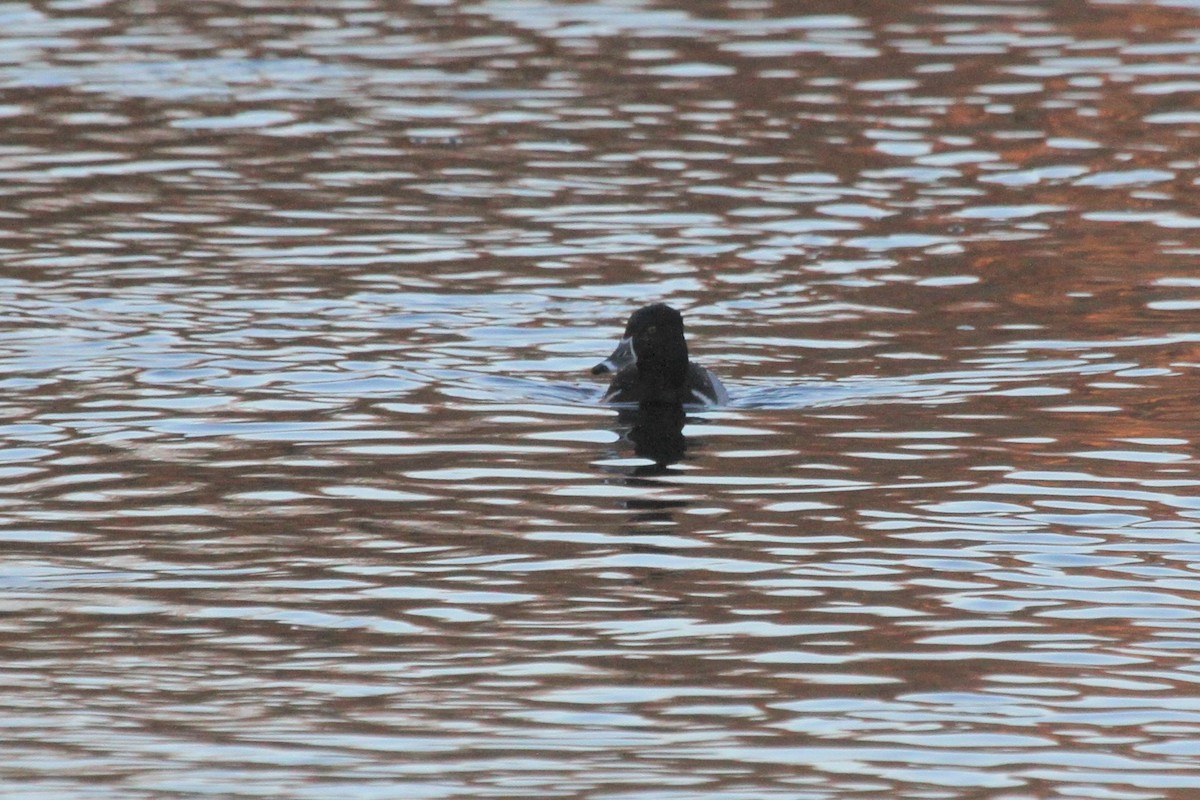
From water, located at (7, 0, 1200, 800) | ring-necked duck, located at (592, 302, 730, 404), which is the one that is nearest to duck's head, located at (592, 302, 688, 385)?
ring-necked duck, located at (592, 302, 730, 404)

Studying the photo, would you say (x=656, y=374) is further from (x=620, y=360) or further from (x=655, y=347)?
(x=620, y=360)

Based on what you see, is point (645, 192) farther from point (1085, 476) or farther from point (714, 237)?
point (1085, 476)

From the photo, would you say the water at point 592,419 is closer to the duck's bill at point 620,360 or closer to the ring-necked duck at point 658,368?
the ring-necked duck at point 658,368

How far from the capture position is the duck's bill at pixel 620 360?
14.0 metres

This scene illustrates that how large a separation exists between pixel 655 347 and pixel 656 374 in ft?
0.58

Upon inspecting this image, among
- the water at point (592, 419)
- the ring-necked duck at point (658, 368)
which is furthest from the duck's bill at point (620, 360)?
the water at point (592, 419)

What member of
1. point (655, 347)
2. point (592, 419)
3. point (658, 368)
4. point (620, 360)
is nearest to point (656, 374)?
point (658, 368)

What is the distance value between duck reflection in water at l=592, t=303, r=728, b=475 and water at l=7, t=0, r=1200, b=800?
0.18m

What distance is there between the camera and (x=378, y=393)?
13641 mm

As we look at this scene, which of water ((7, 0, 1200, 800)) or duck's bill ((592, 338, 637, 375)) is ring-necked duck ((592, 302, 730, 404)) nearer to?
duck's bill ((592, 338, 637, 375))

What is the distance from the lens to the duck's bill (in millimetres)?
13961

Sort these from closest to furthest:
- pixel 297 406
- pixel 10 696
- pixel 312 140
→ pixel 10 696 → pixel 297 406 → pixel 312 140

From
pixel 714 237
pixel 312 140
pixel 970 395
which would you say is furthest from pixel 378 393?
pixel 312 140

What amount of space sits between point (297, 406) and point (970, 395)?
4.02 meters
